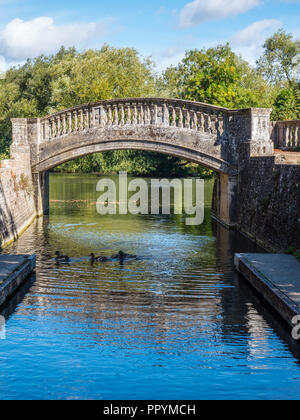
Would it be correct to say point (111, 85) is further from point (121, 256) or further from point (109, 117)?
point (121, 256)

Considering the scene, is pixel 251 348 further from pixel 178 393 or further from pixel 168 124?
pixel 168 124

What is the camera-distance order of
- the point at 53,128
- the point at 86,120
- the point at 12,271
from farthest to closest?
the point at 53,128 → the point at 86,120 → the point at 12,271

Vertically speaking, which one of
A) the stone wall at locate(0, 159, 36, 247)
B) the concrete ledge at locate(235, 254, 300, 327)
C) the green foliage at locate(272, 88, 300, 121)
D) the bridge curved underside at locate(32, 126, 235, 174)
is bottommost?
the concrete ledge at locate(235, 254, 300, 327)

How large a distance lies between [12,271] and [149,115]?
32.2 feet

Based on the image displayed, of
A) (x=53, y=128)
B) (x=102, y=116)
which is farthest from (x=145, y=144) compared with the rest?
(x=53, y=128)

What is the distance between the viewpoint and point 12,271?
10.6 metres

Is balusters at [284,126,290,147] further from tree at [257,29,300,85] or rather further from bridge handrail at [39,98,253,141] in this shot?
tree at [257,29,300,85]

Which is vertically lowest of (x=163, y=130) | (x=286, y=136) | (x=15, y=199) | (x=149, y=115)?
(x=15, y=199)

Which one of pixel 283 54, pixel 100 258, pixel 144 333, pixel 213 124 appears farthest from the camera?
pixel 283 54

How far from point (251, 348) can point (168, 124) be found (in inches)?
486

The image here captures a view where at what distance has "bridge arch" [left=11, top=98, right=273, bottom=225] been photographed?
18406 millimetres

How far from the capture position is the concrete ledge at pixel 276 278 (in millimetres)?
8492

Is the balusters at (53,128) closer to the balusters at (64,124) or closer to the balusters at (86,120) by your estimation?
the balusters at (64,124)

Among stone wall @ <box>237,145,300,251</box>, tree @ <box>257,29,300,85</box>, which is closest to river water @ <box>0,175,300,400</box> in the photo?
stone wall @ <box>237,145,300,251</box>
